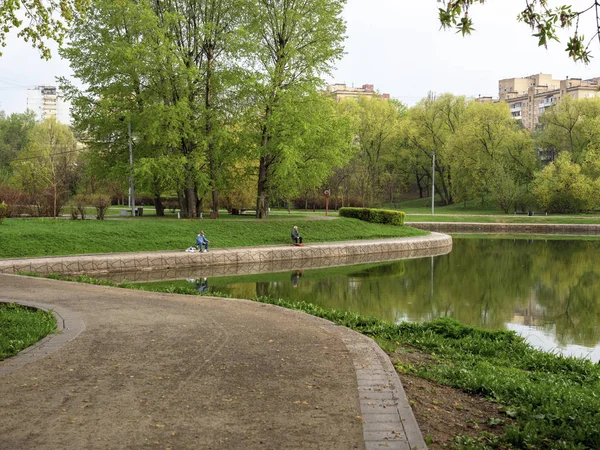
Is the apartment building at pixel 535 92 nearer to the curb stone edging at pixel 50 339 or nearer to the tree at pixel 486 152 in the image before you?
the tree at pixel 486 152

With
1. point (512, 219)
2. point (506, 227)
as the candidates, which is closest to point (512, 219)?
point (512, 219)

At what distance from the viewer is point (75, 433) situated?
5109 mm

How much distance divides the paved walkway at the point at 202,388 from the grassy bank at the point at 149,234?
1499 centimetres

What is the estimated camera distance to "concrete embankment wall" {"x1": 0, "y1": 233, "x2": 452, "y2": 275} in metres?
21.3

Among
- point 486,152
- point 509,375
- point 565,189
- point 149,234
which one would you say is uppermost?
point 486,152

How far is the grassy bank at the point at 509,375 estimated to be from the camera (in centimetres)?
540

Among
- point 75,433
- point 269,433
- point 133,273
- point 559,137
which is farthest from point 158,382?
point 559,137

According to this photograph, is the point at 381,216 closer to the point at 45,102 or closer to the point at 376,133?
the point at 376,133

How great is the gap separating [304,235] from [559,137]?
44271 millimetres

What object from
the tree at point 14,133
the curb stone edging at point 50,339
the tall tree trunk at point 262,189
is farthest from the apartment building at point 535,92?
the curb stone edging at point 50,339

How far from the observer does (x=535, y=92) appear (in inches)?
5039

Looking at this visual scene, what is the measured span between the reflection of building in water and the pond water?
2 cm

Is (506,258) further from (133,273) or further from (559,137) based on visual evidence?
(559,137)

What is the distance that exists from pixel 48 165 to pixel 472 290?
37.7 m
